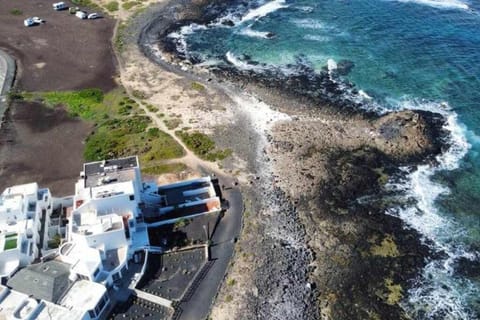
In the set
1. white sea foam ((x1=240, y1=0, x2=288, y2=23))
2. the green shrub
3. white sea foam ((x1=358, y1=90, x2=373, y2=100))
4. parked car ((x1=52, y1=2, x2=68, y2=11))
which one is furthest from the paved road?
parked car ((x1=52, y1=2, x2=68, y2=11))

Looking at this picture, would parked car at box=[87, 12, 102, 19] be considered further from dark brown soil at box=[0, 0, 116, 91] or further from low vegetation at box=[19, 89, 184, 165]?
low vegetation at box=[19, 89, 184, 165]

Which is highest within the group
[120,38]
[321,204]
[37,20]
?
[37,20]

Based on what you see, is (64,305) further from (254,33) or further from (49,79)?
(254,33)

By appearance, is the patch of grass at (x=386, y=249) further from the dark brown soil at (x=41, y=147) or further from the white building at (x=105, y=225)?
the dark brown soil at (x=41, y=147)

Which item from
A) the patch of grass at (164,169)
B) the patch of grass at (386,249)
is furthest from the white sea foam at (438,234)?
the patch of grass at (164,169)

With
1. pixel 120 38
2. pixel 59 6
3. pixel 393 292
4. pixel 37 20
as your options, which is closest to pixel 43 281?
pixel 393 292

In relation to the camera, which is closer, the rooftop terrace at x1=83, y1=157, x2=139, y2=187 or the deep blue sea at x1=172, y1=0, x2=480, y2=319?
the deep blue sea at x1=172, y1=0, x2=480, y2=319

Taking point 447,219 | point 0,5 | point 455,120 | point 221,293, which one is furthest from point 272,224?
point 0,5
